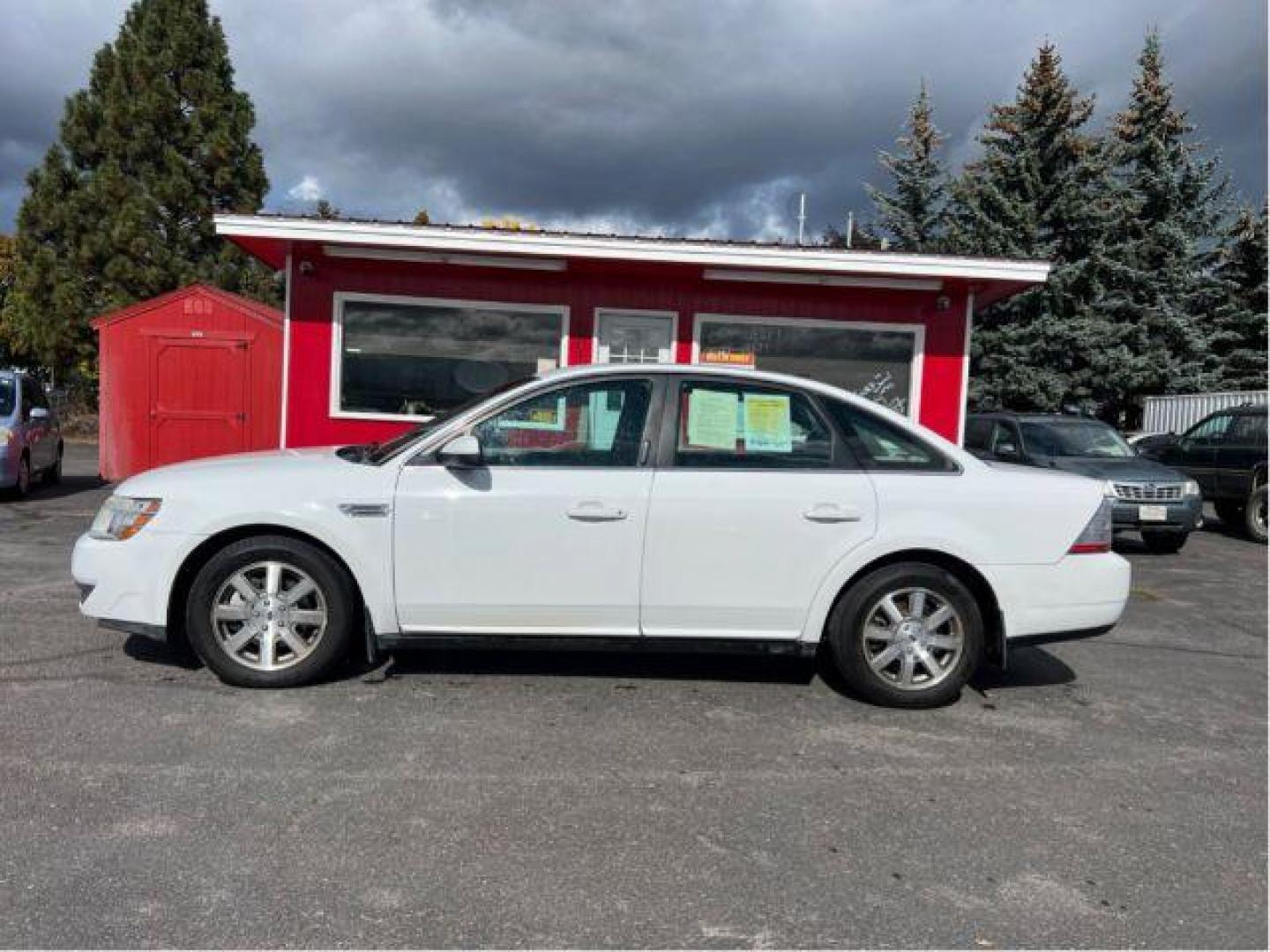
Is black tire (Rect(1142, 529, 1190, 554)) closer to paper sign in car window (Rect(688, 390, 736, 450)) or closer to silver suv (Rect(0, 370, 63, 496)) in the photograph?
paper sign in car window (Rect(688, 390, 736, 450))

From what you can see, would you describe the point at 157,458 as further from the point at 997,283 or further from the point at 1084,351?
the point at 1084,351

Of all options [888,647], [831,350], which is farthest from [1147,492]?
[888,647]

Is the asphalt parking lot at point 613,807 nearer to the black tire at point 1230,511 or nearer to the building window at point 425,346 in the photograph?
the building window at point 425,346

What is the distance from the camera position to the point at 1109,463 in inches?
443

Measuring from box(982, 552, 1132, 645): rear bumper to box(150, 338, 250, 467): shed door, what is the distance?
10.7m

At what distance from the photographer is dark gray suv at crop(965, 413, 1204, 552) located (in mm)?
10625

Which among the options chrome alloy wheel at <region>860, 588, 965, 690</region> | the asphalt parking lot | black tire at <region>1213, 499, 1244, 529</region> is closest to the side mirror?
the asphalt parking lot

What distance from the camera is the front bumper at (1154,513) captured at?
10.6 m

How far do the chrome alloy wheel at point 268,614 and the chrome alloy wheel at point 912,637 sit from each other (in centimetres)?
260

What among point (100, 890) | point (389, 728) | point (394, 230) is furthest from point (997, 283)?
Answer: point (100, 890)

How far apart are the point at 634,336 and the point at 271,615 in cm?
691

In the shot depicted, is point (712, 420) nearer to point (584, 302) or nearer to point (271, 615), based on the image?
point (271, 615)

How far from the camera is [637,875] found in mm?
3047

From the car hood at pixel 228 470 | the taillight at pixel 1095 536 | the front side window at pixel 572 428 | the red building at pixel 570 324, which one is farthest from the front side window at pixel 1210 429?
the car hood at pixel 228 470
